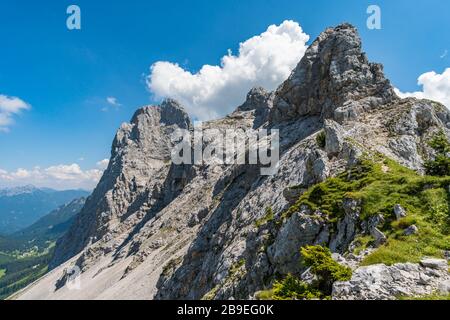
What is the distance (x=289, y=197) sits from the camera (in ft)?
127

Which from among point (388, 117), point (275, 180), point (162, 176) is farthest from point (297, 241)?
Result: point (162, 176)

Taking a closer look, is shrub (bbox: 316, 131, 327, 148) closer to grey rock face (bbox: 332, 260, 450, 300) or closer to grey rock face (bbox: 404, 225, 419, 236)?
grey rock face (bbox: 404, 225, 419, 236)

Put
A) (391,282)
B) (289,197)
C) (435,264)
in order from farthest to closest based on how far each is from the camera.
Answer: (289,197) → (435,264) → (391,282)

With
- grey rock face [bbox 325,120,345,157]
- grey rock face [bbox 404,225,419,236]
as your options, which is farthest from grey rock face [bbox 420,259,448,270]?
grey rock face [bbox 325,120,345,157]

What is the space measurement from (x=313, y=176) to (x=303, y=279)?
67.9 feet

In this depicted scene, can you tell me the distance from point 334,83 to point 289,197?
36.9 metres

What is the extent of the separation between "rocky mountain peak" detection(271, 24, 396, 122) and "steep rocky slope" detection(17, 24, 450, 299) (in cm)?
25

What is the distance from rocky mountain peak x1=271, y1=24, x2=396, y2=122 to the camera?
5875cm

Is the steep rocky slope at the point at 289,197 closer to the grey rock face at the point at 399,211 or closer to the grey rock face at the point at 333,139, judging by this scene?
the grey rock face at the point at 333,139

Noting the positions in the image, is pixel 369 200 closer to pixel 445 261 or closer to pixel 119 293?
pixel 445 261

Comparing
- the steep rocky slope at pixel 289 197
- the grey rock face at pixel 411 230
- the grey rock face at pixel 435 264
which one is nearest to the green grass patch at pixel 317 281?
the steep rocky slope at pixel 289 197

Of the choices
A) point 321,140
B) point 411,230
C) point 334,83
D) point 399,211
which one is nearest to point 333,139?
point 321,140

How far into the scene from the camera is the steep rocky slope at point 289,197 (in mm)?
28656

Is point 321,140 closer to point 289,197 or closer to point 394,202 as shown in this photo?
point 289,197
